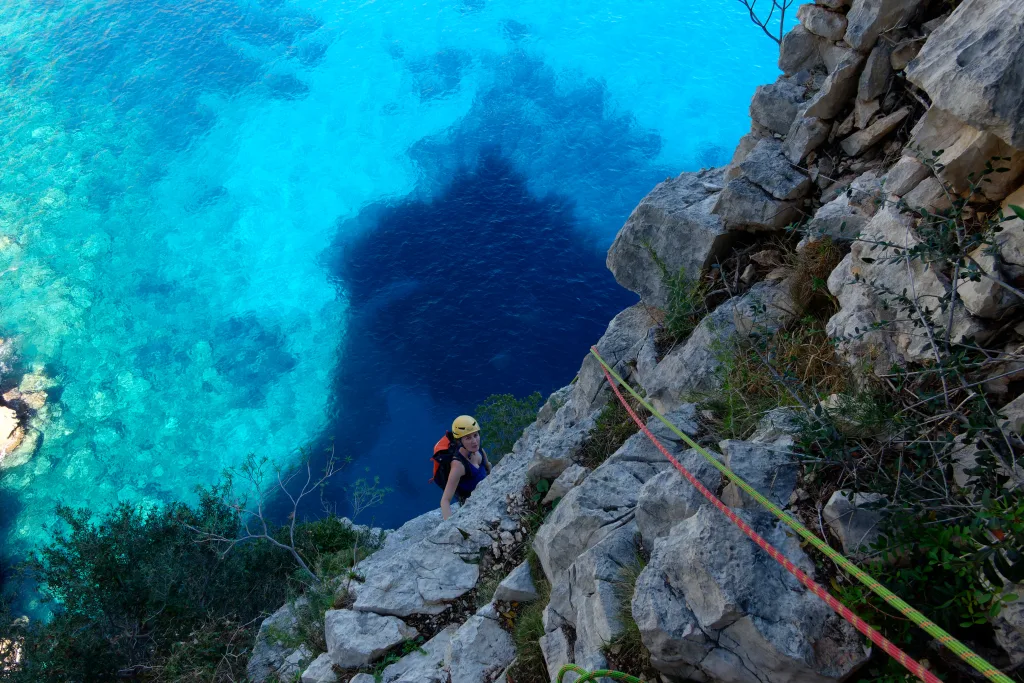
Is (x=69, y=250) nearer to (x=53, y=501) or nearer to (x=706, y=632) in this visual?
(x=53, y=501)

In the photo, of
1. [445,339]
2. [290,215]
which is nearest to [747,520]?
[445,339]

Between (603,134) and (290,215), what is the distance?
978 cm

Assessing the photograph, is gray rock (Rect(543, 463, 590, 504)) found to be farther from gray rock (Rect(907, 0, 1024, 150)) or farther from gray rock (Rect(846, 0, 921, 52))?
gray rock (Rect(846, 0, 921, 52))

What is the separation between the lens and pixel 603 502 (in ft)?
13.5

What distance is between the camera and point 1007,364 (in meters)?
3.06

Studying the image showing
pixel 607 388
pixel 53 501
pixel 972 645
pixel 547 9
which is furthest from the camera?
pixel 547 9

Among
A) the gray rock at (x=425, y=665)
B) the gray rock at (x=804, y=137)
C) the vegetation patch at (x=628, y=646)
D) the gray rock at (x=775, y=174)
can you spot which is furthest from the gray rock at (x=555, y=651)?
the gray rock at (x=804, y=137)

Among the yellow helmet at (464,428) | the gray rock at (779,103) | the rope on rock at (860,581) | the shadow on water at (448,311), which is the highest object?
the shadow on water at (448,311)

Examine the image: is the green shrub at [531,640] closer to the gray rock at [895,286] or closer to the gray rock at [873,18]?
the gray rock at [895,286]

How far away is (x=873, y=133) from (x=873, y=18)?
86cm

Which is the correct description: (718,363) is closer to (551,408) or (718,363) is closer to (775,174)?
(775,174)

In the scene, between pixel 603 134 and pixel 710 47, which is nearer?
pixel 603 134

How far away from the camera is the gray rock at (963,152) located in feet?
11.1

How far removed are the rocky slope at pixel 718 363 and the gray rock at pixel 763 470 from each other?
11mm
